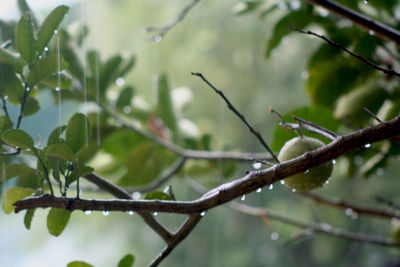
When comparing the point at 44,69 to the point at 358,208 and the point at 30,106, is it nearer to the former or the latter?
the point at 30,106

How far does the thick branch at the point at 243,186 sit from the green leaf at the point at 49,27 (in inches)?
4.2

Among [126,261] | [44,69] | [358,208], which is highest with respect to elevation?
A: [44,69]

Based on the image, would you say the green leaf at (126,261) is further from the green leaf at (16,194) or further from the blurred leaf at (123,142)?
the blurred leaf at (123,142)

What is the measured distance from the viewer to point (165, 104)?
54cm

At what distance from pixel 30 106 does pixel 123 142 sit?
268 mm

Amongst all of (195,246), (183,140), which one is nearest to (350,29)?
(183,140)

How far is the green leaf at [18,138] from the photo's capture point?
232 millimetres

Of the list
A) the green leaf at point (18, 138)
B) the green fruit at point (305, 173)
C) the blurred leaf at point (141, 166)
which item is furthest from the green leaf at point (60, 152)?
the blurred leaf at point (141, 166)

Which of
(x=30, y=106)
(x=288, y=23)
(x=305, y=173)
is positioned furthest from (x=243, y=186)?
(x=288, y=23)

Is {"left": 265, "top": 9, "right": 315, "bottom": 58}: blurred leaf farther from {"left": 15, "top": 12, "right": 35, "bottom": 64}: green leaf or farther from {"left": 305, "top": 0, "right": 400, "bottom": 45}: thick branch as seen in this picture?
{"left": 15, "top": 12, "right": 35, "bottom": 64}: green leaf

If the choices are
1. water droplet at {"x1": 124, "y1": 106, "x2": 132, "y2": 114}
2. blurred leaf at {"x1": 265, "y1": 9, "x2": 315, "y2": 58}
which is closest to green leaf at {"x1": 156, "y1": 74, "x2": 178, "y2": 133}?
water droplet at {"x1": 124, "y1": 106, "x2": 132, "y2": 114}

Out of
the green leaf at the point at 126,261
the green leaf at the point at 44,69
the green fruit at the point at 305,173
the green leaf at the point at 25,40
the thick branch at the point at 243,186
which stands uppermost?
the green leaf at the point at 25,40

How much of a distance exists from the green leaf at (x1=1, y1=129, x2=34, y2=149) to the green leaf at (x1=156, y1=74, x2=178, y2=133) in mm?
299

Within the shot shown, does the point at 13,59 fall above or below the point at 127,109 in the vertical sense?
above
